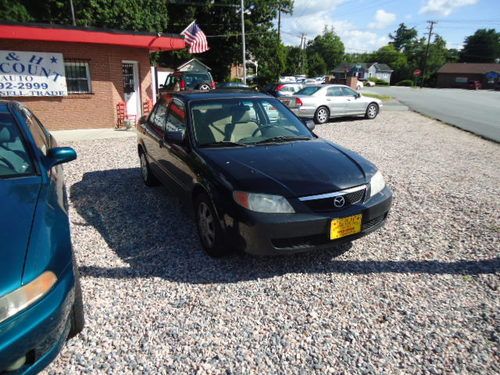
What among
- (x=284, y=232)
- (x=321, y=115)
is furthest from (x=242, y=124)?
(x=321, y=115)

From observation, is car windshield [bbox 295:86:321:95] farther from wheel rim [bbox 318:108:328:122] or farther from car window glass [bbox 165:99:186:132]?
car window glass [bbox 165:99:186:132]

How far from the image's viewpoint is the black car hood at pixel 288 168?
3.04 meters

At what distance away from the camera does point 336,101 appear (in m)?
13.7

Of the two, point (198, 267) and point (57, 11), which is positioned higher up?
point (57, 11)

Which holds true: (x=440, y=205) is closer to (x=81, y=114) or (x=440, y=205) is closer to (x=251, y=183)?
(x=251, y=183)

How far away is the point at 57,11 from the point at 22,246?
31.2m

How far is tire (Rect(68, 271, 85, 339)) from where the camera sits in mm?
2404

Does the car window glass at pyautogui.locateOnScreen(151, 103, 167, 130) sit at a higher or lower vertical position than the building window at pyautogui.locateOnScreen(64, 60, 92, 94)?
lower

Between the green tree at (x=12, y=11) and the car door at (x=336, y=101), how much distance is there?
2236cm

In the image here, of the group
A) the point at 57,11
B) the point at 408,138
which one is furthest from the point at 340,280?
the point at 57,11

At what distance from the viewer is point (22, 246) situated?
2.00 meters

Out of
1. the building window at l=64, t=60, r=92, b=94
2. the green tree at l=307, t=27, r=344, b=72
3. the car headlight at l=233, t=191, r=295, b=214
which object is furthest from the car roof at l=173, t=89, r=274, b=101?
the green tree at l=307, t=27, r=344, b=72

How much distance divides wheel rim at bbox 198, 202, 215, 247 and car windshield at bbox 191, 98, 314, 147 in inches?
27.5

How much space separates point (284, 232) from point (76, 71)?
10.4 m
